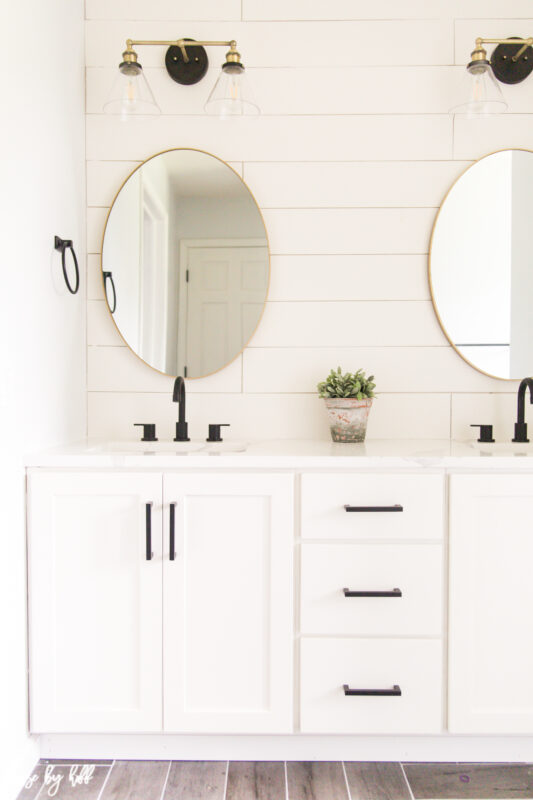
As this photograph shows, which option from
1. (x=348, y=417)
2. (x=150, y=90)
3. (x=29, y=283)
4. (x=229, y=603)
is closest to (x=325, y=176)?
(x=150, y=90)

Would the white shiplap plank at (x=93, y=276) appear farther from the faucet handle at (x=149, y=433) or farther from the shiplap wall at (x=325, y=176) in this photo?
the faucet handle at (x=149, y=433)

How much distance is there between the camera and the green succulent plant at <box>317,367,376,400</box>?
75.7 inches

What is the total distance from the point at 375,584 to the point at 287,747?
21.1 inches

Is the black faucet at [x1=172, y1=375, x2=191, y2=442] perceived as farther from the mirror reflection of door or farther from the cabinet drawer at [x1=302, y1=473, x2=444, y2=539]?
the cabinet drawer at [x1=302, y1=473, x2=444, y2=539]

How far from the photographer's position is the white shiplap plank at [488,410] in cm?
206

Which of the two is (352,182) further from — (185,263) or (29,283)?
(29,283)

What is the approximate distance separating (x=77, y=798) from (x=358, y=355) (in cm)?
152

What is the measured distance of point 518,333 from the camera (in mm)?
2049

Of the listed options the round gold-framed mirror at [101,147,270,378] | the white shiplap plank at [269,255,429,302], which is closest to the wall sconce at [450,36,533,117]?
the white shiplap plank at [269,255,429,302]

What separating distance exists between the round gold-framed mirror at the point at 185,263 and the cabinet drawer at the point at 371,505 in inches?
27.3

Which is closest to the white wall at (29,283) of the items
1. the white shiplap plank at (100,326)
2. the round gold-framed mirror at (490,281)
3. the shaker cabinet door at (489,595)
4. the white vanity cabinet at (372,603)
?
the white shiplap plank at (100,326)

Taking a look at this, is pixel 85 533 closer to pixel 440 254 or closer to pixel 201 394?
pixel 201 394

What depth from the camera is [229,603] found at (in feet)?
5.13

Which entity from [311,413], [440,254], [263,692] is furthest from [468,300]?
[263,692]
